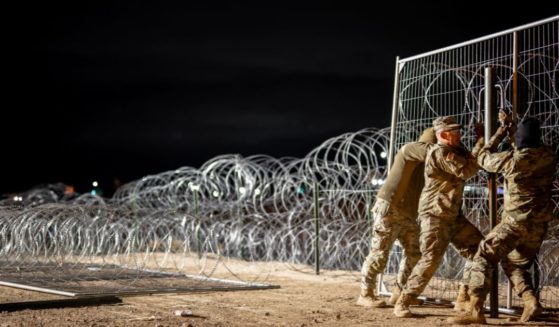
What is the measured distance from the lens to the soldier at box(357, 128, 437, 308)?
8.31m

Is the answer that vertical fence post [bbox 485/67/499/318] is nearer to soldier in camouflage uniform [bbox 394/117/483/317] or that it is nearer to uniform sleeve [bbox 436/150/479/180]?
soldier in camouflage uniform [bbox 394/117/483/317]

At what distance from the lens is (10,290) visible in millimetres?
10492

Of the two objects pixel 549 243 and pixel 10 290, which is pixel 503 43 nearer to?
pixel 549 243

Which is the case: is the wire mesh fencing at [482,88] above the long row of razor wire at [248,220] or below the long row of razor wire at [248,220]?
above

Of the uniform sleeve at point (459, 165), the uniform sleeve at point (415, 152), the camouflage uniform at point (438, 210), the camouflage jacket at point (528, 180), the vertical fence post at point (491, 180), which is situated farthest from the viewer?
the uniform sleeve at point (415, 152)

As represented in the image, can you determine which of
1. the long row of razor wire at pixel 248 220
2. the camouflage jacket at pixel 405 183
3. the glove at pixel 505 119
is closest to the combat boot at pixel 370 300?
the camouflage jacket at pixel 405 183

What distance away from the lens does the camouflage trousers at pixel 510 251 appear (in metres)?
7.15

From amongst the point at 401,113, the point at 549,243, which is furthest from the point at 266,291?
the point at 549,243

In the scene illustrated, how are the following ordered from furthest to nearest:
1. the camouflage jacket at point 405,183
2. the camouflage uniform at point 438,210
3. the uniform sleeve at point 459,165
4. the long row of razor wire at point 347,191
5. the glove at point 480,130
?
the long row of razor wire at point 347,191
the camouflage jacket at point 405,183
the glove at point 480,130
the camouflage uniform at point 438,210
the uniform sleeve at point 459,165

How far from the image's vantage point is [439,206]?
7.56 metres

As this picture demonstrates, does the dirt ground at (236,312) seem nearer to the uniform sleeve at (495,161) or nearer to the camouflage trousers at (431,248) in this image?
the camouflage trousers at (431,248)

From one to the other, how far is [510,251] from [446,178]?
95 centimetres

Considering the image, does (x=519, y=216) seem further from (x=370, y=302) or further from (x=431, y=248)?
(x=370, y=302)

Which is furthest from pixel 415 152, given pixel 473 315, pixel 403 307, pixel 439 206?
pixel 473 315
